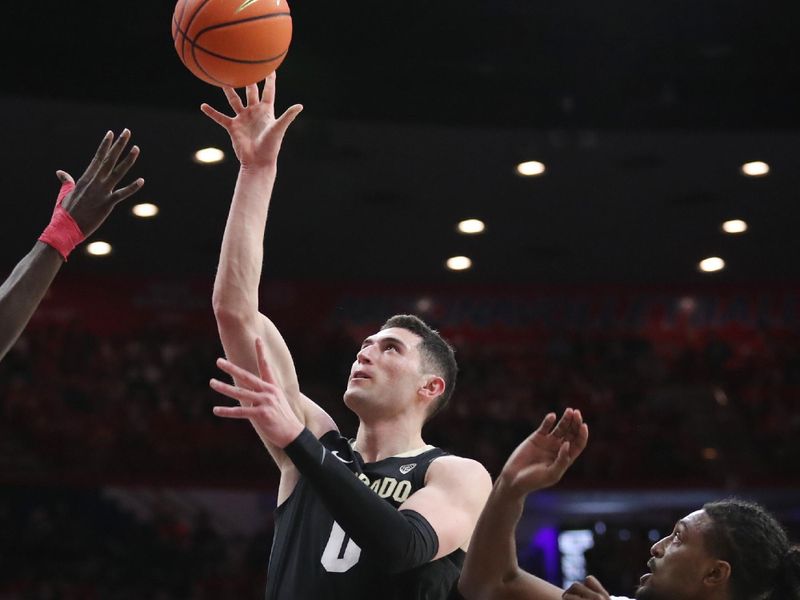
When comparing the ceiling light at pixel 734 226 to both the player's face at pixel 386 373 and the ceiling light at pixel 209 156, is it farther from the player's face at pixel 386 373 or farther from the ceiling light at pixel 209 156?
the player's face at pixel 386 373

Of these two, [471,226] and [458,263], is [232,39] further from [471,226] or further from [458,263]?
[458,263]

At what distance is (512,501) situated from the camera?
2883 mm

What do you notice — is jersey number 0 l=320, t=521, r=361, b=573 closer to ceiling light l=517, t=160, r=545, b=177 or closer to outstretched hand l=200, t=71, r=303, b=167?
outstretched hand l=200, t=71, r=303, b=167

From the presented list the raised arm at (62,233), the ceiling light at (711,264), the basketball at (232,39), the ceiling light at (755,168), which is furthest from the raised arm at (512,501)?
the ceiling light at (711,264)

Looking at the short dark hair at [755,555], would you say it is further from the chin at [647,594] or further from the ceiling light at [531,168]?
the ceiling light at [531,168]

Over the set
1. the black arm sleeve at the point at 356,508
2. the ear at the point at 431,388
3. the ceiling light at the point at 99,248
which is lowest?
the black arm sleeve at the point at 356,508

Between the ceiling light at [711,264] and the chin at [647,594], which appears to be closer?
the chin at [647,594]

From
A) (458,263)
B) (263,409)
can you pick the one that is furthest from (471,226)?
(263,409)

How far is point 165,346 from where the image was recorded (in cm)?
1427

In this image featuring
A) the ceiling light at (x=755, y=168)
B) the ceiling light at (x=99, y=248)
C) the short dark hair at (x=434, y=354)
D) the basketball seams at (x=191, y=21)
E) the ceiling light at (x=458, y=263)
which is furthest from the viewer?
the ceiling light at (x=458, y=263)

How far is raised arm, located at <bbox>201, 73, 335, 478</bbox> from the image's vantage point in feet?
12.0

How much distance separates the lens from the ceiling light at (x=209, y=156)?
11.7m

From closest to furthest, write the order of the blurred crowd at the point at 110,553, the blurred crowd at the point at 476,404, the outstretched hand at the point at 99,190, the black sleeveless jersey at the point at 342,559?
the black sleeveless jersey at the point at 342,559 → the outstretched hand at the point at 99,190 → the blurred crowd at the point at 110,553 → the blurred crowd at the point at 476,404

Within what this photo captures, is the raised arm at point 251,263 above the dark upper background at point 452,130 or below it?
below
